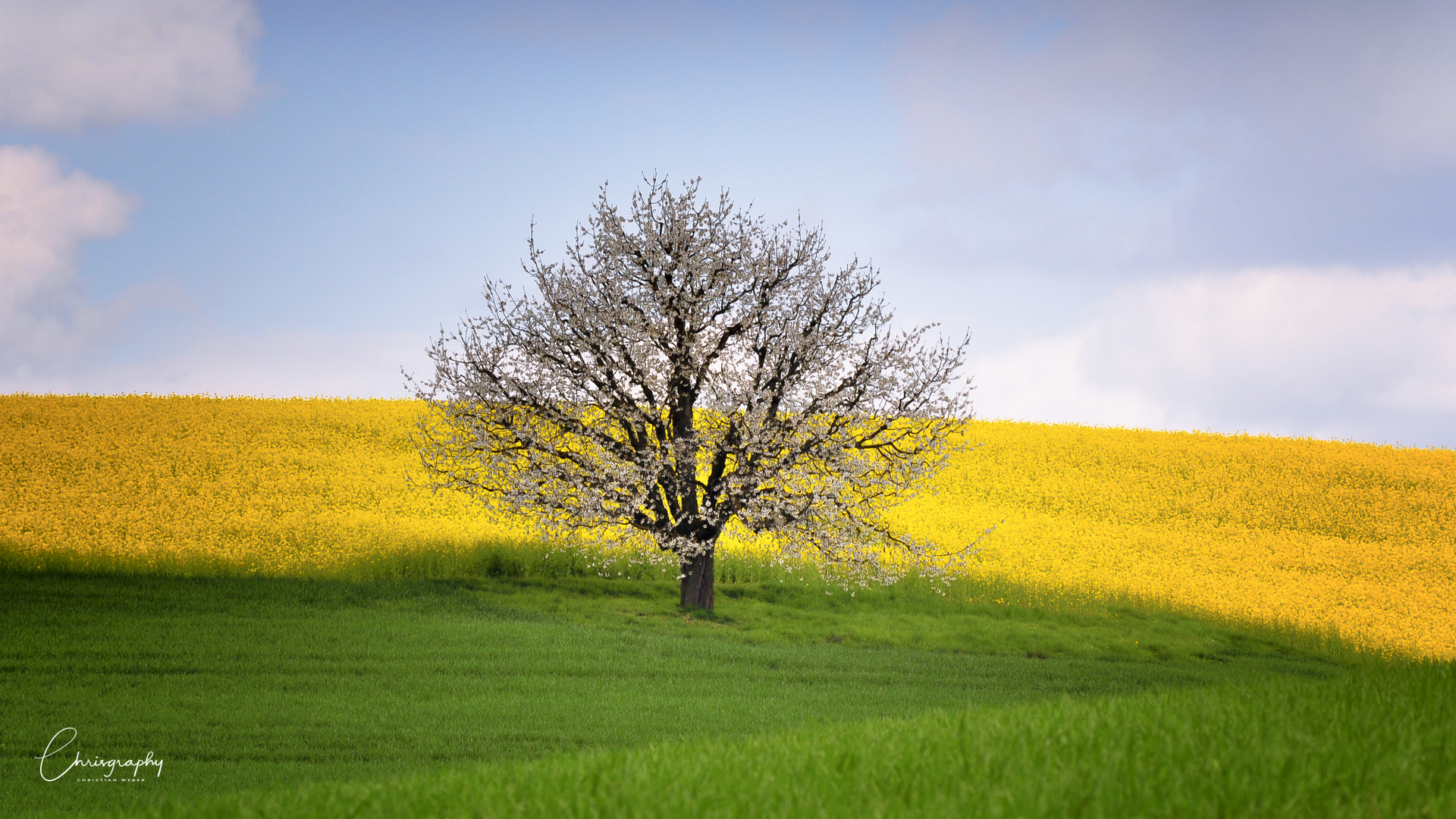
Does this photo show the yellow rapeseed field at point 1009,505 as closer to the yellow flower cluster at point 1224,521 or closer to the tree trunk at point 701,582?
the yellow flower cluster at point 1224,521

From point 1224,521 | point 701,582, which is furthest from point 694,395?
point 1224,521

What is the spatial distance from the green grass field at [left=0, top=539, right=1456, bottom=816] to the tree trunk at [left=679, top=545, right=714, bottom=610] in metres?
0.62

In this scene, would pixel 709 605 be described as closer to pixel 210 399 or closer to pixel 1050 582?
Answer: pixel 1050 582

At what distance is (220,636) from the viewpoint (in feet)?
53.1

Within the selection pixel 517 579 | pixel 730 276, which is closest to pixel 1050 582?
pixel 730 276

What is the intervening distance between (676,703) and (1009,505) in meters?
25.0

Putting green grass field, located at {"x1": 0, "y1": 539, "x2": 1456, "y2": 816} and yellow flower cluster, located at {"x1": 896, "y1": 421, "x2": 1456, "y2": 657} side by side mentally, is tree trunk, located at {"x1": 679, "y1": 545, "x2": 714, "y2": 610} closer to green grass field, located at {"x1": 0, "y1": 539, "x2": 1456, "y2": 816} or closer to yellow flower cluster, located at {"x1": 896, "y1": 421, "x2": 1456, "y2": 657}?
green grass field, located at {"x1": 0, "y1": 539, "x2": 1456, "y2": 816}

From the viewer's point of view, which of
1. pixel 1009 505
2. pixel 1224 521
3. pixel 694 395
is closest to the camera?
pixel 694 395

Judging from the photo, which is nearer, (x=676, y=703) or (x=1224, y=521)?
(x=676, y=703)

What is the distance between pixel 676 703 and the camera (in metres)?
→ 12.9

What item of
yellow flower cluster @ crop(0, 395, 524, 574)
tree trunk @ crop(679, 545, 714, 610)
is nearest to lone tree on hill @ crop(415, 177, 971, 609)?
tree trunk @ crop(679, 545, 714, 610)

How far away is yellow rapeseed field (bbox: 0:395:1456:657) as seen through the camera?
82.9ft

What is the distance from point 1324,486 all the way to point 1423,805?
40.6 metres
